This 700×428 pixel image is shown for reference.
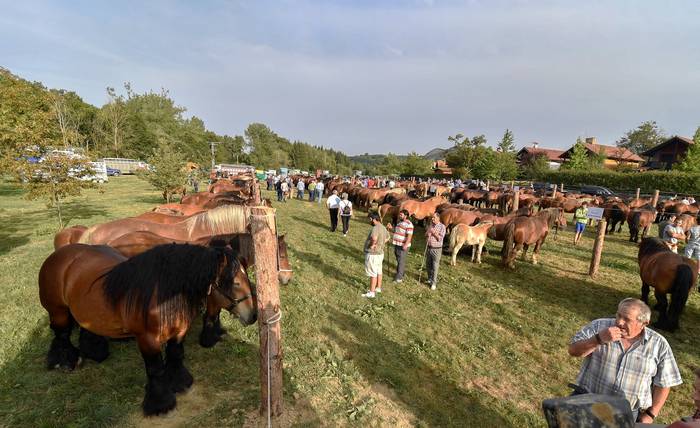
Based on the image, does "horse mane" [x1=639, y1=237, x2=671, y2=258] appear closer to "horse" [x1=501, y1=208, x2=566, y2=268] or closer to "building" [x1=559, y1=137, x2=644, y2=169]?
"horse" [x1=501, y1=208, x2=566, y2=268]

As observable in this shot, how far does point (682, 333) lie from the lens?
226 inches

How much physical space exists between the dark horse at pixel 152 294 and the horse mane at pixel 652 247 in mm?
8133

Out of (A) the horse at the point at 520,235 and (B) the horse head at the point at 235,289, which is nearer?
(B) the horse head at the point at 235,289

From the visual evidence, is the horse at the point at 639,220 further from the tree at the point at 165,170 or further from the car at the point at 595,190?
the tree at the point at 165,170

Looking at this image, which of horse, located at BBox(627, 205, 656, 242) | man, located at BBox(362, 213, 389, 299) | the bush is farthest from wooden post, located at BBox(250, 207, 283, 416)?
the bush

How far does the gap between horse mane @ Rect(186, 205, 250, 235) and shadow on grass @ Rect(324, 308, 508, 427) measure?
2.77 meters

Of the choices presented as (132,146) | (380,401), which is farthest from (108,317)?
(132,146)

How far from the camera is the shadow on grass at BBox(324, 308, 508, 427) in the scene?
3.71 metres

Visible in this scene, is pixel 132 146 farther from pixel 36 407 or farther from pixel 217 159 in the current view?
pixel 36 407

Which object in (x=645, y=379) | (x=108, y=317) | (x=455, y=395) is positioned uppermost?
(x=645, y=379)

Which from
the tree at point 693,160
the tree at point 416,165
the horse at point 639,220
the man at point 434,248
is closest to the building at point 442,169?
the tree at point 416,165

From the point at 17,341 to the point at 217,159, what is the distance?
258ft

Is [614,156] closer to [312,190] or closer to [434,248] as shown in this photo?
[312,190]

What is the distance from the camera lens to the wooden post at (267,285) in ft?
9.75
